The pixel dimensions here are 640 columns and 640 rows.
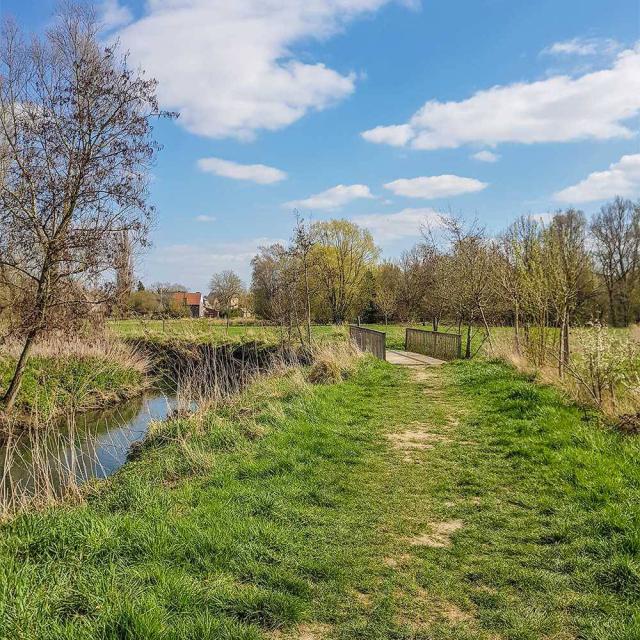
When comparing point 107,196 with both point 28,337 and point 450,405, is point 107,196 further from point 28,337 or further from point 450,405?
point 450,405

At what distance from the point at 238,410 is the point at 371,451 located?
12.4 feet

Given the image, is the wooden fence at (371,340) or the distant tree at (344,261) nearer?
the wooden fence at (371,340)

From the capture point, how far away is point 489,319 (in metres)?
22.6

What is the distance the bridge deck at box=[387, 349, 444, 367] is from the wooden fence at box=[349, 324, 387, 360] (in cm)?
42

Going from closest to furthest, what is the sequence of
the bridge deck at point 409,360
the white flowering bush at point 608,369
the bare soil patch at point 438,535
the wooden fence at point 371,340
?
1. the bare soil patch at point 438,535
2. the white flowering bush at point 608,369
3. the bridge deck at point 409,360
4. the wooden fence at point 371,340

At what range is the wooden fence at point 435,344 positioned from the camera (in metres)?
17.5

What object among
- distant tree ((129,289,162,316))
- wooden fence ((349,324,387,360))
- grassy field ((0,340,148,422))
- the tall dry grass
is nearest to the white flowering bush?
the tall dry grass

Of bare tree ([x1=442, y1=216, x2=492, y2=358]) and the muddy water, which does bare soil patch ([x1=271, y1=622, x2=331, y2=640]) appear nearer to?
the muddy water

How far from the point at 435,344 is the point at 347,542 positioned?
15.5 m

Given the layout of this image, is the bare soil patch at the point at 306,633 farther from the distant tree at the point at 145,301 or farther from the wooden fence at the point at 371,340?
the distant tree at the point at 145,301

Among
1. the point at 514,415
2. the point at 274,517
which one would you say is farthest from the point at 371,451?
the point at 514,415

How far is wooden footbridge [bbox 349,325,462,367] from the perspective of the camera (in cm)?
1702

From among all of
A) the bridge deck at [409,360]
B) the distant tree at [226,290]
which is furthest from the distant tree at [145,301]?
the bridge deck at [409,360]

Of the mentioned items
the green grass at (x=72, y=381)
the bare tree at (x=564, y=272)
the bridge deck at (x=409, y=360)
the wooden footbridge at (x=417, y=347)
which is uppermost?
the bare tree at (x=564, y=272)
